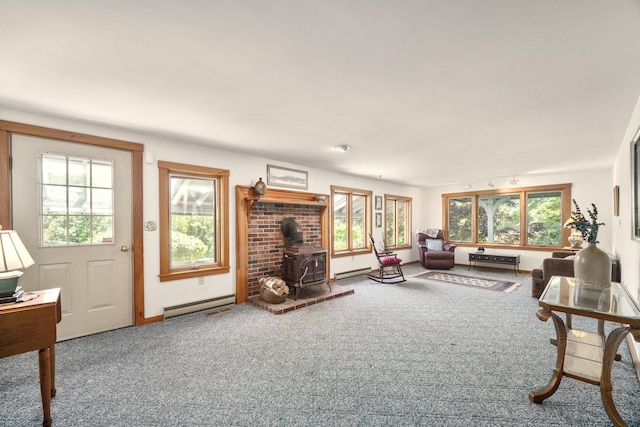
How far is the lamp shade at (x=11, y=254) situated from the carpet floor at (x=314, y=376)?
3.06 feet

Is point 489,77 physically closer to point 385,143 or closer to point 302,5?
point 302,5

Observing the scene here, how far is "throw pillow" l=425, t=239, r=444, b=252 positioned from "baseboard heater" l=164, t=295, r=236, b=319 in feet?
17.0

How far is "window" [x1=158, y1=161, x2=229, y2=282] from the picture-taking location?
11.3 ft

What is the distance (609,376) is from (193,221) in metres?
4.15

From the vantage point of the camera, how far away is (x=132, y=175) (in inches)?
126

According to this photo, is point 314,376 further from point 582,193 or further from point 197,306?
point 582,193

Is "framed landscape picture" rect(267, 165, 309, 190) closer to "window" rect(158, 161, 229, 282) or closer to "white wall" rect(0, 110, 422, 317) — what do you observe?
"white wall" rect(0, 110, 422, 317)

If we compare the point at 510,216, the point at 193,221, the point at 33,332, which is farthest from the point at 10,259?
the point at 510,216

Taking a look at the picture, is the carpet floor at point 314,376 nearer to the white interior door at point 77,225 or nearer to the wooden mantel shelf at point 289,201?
the white interior door at point 77,225

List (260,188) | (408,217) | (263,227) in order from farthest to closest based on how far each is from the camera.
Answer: (408,217)
(263,227)
(260,188)

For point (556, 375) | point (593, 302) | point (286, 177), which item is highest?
point (286, 177)

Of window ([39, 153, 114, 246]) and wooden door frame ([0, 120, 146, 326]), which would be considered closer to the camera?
wooden door frame ([0, 120, 146, 326])

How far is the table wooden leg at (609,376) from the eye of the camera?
1590mm

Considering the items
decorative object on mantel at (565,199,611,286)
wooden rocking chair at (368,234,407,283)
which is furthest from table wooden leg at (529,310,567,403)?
wooden rocking chair at (368,234,407,283)
